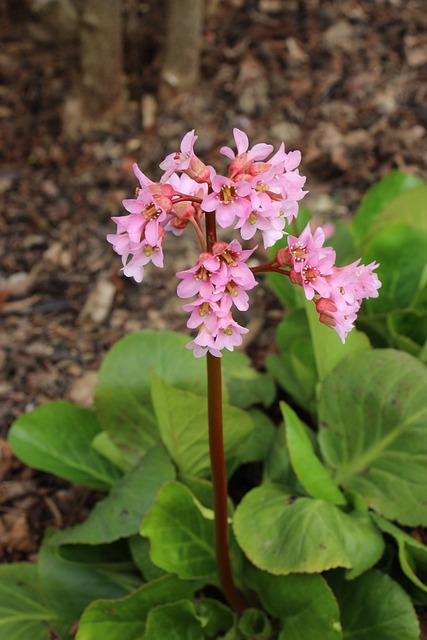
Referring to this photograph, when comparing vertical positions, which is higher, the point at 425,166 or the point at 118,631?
the point at 425,166

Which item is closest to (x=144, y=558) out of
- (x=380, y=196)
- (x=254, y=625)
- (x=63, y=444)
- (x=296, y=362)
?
(x=254, y=625)

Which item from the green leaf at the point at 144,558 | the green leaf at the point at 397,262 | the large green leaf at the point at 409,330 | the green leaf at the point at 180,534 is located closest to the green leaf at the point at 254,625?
the green leaf at the point at 180,534

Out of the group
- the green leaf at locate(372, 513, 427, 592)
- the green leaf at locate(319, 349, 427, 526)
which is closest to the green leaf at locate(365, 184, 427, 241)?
the green leaf at locate(319, 349, 427, 526)

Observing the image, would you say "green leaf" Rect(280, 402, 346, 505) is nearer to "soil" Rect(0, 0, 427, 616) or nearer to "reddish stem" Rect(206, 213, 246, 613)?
"reddish stem" Rect(206, 213, 246, 613)

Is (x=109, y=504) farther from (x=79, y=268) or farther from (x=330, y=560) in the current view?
(x=79, y=268)

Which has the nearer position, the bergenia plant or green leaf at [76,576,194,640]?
the bergenia plant

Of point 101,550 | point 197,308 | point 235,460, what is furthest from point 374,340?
point 197,308

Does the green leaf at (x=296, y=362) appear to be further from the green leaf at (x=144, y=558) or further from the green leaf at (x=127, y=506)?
the green leaf at (x=144, y=558)

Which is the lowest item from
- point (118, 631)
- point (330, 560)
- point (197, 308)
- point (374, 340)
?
point (118, 631)
